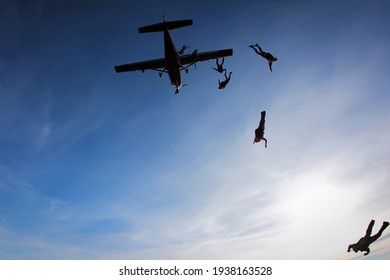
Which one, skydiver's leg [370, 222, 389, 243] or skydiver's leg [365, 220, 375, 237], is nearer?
skydiver's leg [370, 222, 389, 243]

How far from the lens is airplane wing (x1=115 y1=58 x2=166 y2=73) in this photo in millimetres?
32594

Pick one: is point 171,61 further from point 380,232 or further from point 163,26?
point 380,232

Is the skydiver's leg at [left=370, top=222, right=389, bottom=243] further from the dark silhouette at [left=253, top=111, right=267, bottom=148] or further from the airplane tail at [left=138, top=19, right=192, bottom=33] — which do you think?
the airplane tail at [left=138, top=19, right=192, bottom=33]

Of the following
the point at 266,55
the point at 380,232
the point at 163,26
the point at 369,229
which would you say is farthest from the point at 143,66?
the point at 380,232

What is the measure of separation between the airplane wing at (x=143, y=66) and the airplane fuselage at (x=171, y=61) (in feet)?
19.4

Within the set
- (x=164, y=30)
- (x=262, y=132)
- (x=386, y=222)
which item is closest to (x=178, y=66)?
(x=164, y=30)

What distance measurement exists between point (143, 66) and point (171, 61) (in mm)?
7740

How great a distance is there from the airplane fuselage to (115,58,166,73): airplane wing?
5.90 m

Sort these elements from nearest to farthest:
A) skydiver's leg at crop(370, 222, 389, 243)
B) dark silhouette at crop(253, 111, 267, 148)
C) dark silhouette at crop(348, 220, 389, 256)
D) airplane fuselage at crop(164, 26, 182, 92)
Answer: skydiver's leg at crop(370, 222, 389, 243) → dark silhouette at crop(348, 220, 389, 256) → dark silhouette at crop(253, 111, 267, 148) → airplane fuselage at crop(164, 26, 182, 92)

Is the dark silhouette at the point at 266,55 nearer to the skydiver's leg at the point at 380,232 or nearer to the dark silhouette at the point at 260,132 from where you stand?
the dark silhouette at the point at 260,132

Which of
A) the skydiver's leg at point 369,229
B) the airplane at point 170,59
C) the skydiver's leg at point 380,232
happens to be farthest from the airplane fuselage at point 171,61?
the skydiver's leg at point 380,232

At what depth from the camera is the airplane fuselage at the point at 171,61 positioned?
2500 centimetres

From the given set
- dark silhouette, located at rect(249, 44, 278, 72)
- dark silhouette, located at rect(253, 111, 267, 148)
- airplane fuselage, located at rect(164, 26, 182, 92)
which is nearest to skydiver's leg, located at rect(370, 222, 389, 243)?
dark silhouette, located at rect(253, 111, 267, 148)
